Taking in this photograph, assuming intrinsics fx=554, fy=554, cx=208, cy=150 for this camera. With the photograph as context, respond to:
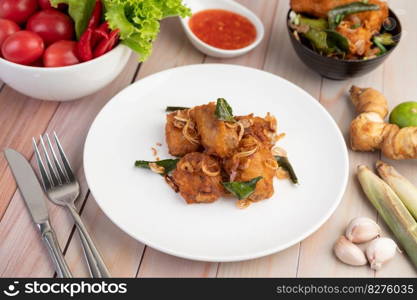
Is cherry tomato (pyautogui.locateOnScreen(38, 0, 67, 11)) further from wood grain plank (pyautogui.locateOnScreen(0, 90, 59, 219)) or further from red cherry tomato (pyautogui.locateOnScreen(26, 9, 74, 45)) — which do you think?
wood grain plank (pyautogui.locateOnScreen(0, 90, 59, 219))

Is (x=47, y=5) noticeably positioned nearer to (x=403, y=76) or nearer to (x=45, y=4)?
(x=45, y=4)

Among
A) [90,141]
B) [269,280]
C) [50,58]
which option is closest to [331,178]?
[269,280]

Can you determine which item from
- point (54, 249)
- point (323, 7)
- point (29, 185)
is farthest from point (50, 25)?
point (323, 7)

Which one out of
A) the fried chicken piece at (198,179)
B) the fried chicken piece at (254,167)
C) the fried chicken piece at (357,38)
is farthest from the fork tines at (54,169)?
the fried chicken piece at (357,38)

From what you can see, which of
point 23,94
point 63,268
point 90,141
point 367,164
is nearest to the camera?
point 63,268

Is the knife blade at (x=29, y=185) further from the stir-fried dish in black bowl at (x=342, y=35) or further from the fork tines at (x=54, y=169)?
the stir-fried dish in black bowl at (x=342, y=35)

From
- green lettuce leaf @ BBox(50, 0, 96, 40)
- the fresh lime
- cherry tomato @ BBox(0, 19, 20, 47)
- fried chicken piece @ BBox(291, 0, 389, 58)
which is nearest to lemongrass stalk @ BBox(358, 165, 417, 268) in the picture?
the fresh lime

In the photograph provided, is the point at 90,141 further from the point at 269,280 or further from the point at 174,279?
the point at 269,280
